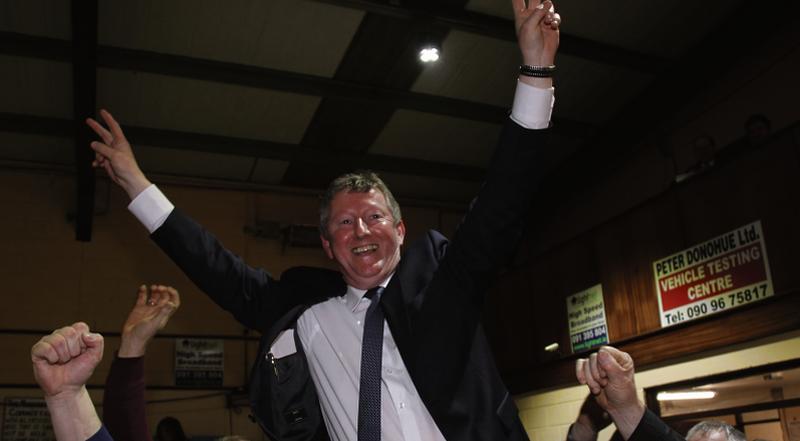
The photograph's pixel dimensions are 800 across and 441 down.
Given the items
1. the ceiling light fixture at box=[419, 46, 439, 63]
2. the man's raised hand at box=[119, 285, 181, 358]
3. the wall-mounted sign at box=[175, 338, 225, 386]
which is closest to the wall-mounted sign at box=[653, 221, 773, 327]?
the ceiling light fixture at box=[419, 46, 439, 63]

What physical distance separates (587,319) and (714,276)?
1.49 meters

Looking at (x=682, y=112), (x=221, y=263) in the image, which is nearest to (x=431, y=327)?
(x=221, y=263)

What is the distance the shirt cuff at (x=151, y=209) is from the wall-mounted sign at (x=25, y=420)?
5897mm

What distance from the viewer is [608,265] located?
6293 mm

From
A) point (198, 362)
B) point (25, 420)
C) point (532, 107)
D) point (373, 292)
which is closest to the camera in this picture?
point (532, 107)

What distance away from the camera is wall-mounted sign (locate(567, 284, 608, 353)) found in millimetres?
6273

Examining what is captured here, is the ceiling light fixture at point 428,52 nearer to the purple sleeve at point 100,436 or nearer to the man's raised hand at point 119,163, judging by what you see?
the man's raised hand at point 119,163

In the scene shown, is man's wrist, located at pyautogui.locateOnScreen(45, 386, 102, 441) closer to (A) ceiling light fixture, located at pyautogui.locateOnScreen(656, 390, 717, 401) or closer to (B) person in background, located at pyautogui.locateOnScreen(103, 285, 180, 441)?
(B) person in background, located at pyautogui.locateOnScreen(103, 285, 180, 441)

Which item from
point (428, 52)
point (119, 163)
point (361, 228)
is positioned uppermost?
point (428, 52)

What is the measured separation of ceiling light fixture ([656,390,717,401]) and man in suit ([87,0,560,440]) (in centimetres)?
432

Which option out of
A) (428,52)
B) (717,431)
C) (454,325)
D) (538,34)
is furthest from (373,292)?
(428,52)

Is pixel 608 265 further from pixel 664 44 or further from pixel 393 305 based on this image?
pixel 393 305

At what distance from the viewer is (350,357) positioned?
5.80 ft

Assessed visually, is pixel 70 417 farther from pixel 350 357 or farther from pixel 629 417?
pixel 629 417
